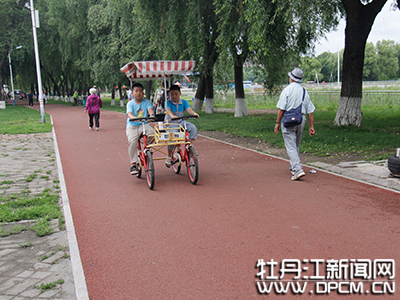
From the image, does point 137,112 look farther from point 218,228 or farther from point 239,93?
point 239,93

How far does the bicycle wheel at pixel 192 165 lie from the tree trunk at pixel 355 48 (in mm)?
9175

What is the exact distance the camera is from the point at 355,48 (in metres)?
13.8

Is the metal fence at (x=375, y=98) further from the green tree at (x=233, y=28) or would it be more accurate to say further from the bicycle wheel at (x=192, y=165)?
the bicycle wheel at (x=192, y=165)

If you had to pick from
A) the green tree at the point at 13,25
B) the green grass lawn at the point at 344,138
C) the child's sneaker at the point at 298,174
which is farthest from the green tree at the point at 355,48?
the green tree at the point at 13,25

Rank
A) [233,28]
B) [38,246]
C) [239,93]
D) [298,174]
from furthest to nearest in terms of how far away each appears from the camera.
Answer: [239,93]
[233,28]
[298,174]
[38,246]

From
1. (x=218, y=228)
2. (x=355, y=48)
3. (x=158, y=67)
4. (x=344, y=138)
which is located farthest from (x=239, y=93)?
(x=218, y=228)

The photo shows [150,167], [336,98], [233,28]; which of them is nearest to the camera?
[150,167]

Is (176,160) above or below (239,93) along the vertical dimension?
below

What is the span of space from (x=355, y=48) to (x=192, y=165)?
9.41 metres

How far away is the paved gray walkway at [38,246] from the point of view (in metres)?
3.64

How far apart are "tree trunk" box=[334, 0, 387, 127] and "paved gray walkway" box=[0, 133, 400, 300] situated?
6.44 metres

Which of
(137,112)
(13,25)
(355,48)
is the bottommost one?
(137,112)

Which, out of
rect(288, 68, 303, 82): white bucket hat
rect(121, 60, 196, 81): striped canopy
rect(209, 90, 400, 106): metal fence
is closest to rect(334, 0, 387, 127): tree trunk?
rect(288, 68, 303, 82): white bucket hat

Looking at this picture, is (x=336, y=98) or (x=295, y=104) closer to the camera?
(x=295, y=104)
